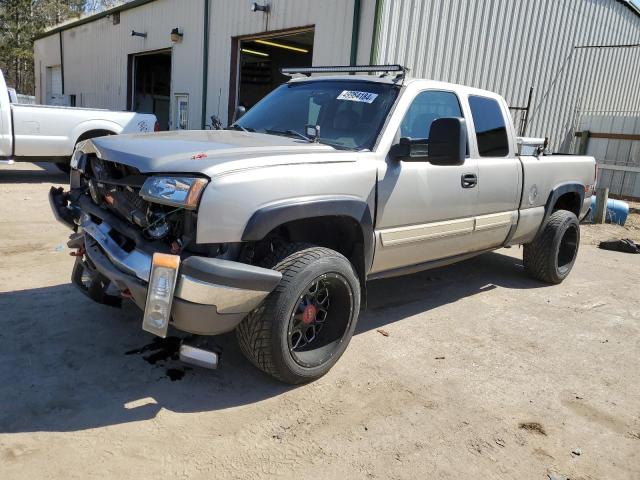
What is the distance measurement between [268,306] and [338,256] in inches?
22.9

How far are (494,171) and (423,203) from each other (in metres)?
1.09

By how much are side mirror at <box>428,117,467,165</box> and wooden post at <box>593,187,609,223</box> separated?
856 cm

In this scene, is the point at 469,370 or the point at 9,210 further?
the point at 9,210

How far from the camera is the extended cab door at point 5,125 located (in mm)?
9289

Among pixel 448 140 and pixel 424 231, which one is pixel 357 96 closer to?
pixel 448 140

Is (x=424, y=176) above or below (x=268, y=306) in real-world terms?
above

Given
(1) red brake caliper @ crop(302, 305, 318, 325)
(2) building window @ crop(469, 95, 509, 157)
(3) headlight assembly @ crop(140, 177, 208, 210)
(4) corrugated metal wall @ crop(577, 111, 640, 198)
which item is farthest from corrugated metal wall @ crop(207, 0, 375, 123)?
(4) corrugated metal wall @ crop(577, 111, 640, 198)

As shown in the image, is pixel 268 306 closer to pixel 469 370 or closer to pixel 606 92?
pixel 469 370

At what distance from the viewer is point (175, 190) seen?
261 cm

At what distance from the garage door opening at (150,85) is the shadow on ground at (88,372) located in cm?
1581

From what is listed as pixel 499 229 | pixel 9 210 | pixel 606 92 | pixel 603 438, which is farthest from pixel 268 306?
pixel 606 92

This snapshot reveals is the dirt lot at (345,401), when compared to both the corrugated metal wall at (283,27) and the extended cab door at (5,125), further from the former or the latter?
the corrugated metal wall at (283,27)

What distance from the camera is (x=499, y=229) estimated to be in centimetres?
479

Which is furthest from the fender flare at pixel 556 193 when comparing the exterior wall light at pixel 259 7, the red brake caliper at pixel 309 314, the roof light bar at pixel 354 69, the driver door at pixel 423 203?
the exterior wall light at pixel 259 7
